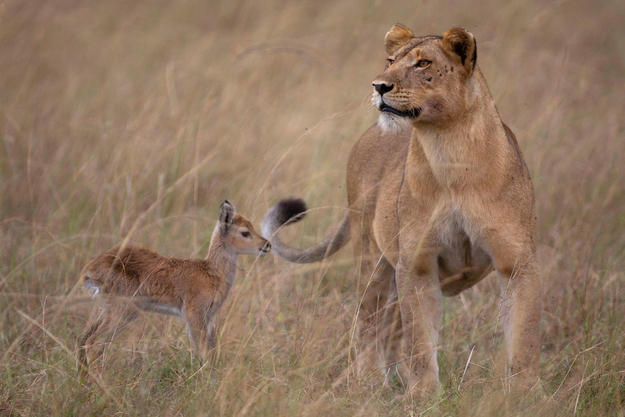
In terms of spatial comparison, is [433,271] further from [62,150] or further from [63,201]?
[62,150]

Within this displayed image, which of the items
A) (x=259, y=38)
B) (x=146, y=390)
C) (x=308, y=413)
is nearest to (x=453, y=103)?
(x=308, y=413)

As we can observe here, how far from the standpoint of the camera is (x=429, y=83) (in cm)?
406

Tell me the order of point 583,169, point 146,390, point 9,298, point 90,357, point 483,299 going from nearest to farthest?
point 146,390 < point 90,357 < point 9,298 < point 483,299 < point 583,169

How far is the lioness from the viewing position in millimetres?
Result: 4094

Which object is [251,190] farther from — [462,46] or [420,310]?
[462,46]

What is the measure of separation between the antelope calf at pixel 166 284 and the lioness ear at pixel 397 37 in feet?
4.98

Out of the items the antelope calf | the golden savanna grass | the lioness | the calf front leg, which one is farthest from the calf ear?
the lioness

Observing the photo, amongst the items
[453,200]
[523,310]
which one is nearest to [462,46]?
[453,200]

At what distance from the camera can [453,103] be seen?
13.4 feet

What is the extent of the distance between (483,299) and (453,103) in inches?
95.7

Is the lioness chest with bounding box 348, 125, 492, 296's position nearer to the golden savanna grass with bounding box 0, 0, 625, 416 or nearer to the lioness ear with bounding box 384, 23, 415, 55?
the golden savanna grass with bounding box 0, 0, 625, 416

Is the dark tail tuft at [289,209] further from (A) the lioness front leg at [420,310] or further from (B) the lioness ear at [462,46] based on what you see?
(B) the lioness ear at [462,46]

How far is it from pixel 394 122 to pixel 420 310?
3.78 feet

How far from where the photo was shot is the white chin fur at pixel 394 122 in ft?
13.3
